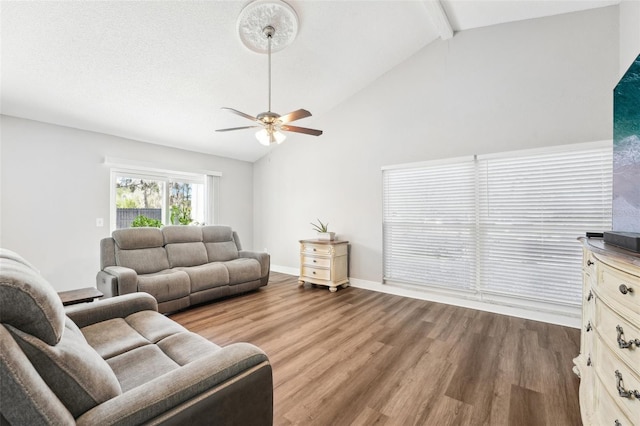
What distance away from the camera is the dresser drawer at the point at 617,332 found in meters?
0.93

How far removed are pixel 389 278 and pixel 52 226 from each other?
464 cm

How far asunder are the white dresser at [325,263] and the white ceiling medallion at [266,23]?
2706mm

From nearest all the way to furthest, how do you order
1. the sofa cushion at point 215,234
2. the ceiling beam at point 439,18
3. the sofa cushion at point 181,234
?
the ceiling beam at point 439,18, the sofa cushion at point 181,234, the sofa cushion at point 215,234

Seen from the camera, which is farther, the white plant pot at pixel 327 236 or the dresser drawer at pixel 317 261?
the white plant pot at pixel 327 236

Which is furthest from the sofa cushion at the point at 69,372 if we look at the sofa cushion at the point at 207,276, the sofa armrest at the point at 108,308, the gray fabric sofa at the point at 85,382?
the sofa cushion at the point at 207,276

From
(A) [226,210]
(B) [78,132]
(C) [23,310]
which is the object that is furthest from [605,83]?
(B) [78,132]

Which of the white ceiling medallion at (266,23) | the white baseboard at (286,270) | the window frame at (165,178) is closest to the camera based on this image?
the white ceiling medallion at (266,23)

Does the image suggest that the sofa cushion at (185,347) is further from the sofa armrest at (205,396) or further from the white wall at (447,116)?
the white wall at (447,116)

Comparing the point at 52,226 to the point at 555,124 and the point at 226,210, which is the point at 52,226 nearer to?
the point at 226,210

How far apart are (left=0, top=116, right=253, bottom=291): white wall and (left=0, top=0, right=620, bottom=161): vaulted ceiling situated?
0.66ft

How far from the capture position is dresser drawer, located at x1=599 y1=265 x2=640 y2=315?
0.93 m

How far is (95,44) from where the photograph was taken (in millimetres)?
2613

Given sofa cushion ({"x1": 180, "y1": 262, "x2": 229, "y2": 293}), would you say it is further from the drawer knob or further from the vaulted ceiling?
the drawer knob

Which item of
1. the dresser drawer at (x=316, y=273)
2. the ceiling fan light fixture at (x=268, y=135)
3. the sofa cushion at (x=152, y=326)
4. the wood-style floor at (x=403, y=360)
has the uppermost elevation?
the ceiling fan light fixture at (x=268, y=135)
